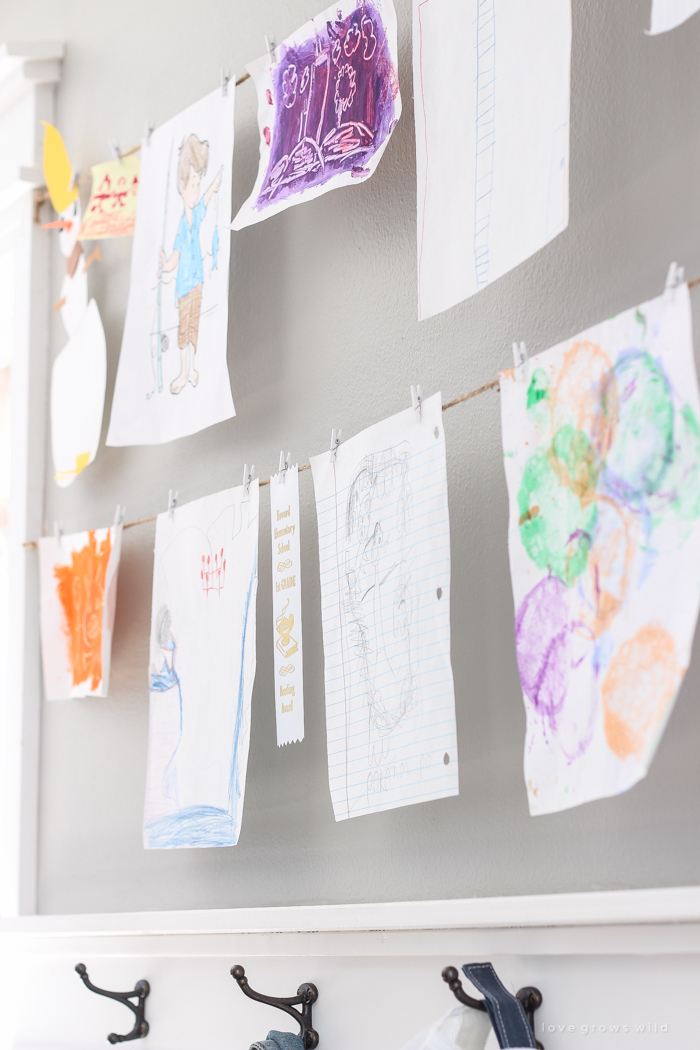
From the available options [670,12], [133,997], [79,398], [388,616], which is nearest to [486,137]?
[670,12]

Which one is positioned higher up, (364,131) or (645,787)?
(364,131)

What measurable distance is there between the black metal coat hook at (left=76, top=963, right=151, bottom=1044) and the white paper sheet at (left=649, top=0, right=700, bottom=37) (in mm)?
1145

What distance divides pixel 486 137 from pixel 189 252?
0.51m

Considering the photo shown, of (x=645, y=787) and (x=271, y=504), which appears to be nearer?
(x=645, y=787)

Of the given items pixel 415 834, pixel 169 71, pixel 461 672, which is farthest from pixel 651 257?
pixel 169 71

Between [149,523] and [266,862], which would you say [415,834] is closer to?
[266,862]

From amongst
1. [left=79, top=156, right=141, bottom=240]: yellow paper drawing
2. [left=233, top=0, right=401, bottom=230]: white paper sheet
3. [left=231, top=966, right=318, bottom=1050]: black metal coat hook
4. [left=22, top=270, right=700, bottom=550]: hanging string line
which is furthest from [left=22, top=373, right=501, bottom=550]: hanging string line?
[left=231, top=966, right=318, bottom=1050]: black metal coat hook

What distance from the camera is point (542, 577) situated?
89 cm

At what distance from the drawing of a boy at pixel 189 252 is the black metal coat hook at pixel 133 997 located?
2.37 feet

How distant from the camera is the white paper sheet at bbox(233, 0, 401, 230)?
3.69ft

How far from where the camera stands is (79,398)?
1.60 metres

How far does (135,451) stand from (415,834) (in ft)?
2.38

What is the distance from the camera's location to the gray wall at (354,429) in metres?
0.92

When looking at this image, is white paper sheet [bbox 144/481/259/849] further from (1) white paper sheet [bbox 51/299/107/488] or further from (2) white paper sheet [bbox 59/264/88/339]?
(2) white paper sheet [bbox 59/264/88/339]
